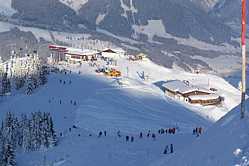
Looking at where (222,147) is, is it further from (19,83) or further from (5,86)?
(19,83)

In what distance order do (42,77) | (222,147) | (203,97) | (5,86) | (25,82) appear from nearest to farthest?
(222,147), (203,97), (5,86), (25,82), (42,77)

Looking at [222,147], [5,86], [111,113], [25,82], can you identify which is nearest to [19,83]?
[25,82]

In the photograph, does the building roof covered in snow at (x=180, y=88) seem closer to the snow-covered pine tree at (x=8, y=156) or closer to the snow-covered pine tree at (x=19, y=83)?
the snow-covered pine tree at (x=19, y=83)

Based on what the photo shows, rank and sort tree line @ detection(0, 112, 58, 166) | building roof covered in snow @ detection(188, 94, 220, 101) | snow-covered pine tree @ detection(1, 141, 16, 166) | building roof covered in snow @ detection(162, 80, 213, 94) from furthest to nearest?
building roof covered in snow @ detection(162, 80, 213, 94) → building roof covered in snow @ detection(188, 94, 220, 101) → tree line @ detection(0, 112, 58, 166) → snow-covered pine tree @ detection(1, 141, 16, 166)

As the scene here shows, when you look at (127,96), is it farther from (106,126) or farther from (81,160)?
(81,160)

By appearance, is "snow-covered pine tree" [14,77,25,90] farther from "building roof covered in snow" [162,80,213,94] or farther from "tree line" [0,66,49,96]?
"building roof covered in snow" [162,80,213,94]

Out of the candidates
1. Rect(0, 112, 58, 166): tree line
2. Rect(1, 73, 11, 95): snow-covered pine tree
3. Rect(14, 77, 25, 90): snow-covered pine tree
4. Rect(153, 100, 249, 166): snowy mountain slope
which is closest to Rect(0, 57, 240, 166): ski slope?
Rect(0, 112, 58, 166): tree line

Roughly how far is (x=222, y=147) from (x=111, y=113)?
52.7m

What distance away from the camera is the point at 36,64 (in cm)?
11669

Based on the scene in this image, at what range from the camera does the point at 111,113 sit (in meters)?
81.4

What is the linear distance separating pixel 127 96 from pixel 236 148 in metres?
69.2

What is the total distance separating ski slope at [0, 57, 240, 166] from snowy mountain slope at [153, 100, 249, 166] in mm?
2716

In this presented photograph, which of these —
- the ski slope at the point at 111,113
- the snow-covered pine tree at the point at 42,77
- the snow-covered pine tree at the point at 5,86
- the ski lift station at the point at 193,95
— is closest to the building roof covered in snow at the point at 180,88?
the ski lift station at the point at 193,95

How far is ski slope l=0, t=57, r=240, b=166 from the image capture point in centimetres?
5103
